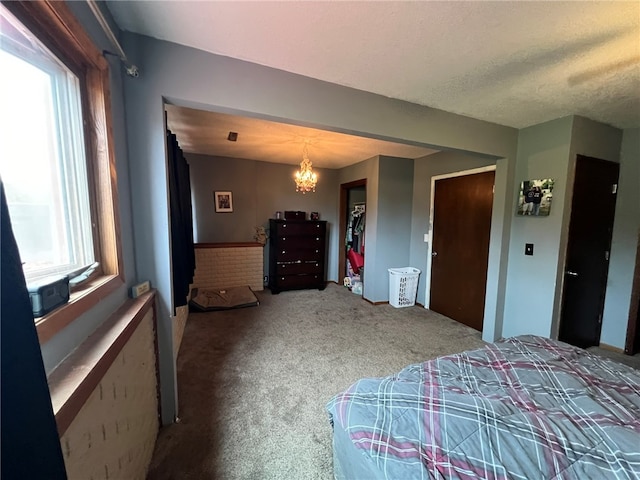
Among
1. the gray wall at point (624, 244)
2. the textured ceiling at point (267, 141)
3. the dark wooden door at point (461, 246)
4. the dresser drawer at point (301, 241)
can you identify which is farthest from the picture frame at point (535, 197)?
the dresser drawer at point (301, 241)

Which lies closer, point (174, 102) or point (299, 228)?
point (174, 102)

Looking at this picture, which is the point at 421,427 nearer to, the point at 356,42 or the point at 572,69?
the point at 356,42

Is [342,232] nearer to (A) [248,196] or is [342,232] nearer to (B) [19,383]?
(A) [248,196]

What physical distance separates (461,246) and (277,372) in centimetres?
267

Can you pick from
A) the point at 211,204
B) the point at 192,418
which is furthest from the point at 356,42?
the point at 211,204

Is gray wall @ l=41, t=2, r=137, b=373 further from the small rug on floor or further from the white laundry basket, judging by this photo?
the white laundry basket

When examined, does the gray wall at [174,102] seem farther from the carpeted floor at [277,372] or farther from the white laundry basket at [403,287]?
the white laundry basket at [403,287]

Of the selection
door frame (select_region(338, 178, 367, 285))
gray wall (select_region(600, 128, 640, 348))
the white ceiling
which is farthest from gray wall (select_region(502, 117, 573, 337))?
door frame (select_region(338, 178, 367, 285))

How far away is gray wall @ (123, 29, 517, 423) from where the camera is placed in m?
1.44

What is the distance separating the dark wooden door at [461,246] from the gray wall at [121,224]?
3.39 metres

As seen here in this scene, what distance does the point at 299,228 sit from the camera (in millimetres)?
4488

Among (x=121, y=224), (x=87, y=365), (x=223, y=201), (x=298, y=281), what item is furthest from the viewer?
(x=298, y=281)

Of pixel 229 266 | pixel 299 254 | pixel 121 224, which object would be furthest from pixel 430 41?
pixel 229 266

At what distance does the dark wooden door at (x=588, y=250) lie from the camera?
244 cm
